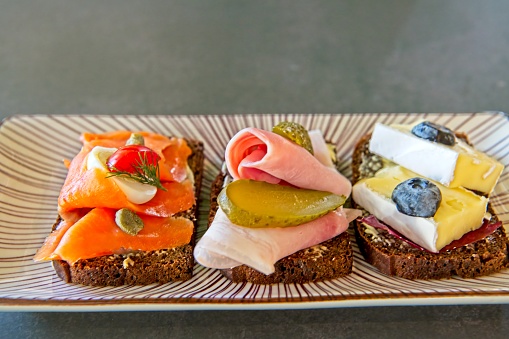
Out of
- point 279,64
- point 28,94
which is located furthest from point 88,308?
point 279,64

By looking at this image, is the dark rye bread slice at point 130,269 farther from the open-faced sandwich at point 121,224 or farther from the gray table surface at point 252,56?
the gray table surface at point 252,56

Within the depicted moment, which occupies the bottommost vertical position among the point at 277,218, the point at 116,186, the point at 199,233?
the point at 199,233

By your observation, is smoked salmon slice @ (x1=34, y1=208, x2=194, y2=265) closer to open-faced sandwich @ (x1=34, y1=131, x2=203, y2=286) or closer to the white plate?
open-faced sandwich @ (x1=34, y1=131, x2=203, y2=286)

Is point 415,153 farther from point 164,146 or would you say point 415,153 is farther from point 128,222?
point 128,222

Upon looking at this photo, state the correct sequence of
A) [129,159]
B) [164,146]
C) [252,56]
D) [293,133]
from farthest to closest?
[252,56] < [164,146] < [293,133] < [129,159]

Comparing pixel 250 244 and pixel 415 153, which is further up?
pixel 415 153

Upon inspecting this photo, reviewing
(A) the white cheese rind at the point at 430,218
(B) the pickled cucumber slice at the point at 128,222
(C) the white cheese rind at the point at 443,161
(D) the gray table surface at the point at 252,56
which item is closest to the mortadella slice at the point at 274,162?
(A) the white cheese rind at the point at 430,218

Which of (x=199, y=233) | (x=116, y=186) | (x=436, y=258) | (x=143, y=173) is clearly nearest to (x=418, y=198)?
(x=436, y=258)
